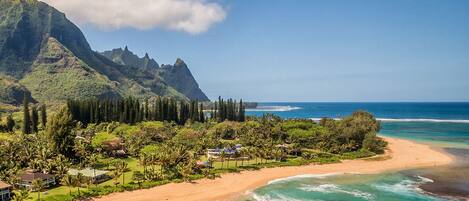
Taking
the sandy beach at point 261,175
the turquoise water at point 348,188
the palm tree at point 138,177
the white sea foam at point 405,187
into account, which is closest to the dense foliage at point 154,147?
the palm tree at point 138,177

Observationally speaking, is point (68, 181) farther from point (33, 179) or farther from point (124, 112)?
point (124, 112)

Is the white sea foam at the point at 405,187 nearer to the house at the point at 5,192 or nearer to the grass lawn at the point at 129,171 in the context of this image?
the grass lawn at the point at 129,171

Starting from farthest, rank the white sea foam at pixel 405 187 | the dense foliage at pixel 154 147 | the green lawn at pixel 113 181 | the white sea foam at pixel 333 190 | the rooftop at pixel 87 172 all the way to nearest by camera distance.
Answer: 1. the dense foliage at pixel 154 147
2. the rooftop at pixel 87 172
3. the white sea foam at pixel 405 187
4. the white sea foam at pixel 333 190
5. the green lawn at pixel 113 181

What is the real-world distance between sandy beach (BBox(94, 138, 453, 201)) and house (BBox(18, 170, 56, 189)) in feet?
36.2

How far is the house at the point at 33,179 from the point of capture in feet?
196

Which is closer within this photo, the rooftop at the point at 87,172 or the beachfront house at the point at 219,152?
the rooftop at the point at 87,172

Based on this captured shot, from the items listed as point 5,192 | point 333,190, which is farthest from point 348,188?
point 5,192

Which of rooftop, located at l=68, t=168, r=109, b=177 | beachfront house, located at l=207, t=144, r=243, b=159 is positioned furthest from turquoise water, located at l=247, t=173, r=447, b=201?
rooftop, located at l=68, t=168, r=109, b=177

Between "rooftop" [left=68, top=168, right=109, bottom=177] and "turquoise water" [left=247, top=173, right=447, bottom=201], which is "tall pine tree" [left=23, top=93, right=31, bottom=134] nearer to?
"rooftop" [left=68, top=168, right=109, bottom=177]

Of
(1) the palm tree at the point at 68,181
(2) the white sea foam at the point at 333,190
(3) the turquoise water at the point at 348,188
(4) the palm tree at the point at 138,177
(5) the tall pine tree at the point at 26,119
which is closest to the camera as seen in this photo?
(1) the palm tree at the point at 68,181

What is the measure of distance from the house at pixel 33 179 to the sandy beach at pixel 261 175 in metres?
11.0

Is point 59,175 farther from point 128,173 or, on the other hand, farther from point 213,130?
point 213,130

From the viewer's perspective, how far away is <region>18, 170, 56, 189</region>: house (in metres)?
59.7

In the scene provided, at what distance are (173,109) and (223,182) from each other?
8038cm
